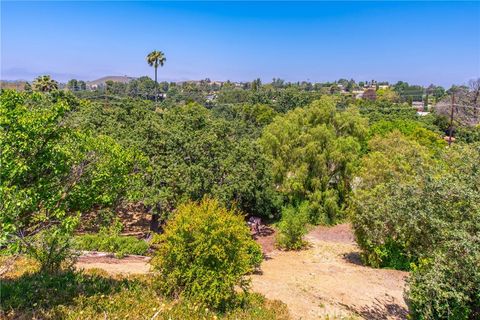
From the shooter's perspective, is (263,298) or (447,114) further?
(447,114)

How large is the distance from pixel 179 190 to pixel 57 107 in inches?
399

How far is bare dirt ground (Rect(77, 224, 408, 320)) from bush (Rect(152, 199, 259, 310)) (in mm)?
2328

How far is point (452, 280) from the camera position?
288 inches

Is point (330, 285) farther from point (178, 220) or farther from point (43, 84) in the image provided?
point (43, 84)

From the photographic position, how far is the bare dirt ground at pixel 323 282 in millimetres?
10758

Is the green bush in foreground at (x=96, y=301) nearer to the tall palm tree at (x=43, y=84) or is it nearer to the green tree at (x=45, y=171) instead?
the green tree at (x=45, y=171)

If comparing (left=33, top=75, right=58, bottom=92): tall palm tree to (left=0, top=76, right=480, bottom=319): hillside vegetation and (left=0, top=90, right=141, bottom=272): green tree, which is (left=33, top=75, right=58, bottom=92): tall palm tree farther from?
(left=0, top=90, right=141, bottom=272): green tree

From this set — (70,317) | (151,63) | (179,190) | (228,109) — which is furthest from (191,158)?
(228,109)

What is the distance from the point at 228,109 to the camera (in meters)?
64.8

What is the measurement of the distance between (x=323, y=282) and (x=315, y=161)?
1043 cm

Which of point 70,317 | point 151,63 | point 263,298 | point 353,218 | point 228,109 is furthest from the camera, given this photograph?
Answer: point 228,109

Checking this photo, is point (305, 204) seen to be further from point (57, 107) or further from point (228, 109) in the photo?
point (228, 109)

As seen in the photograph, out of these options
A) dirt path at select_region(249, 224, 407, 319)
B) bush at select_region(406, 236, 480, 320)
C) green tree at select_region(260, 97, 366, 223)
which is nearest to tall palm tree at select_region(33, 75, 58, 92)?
green tree at select_region(260, 97, 366, 223)

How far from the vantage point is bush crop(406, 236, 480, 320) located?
22.8 feet
